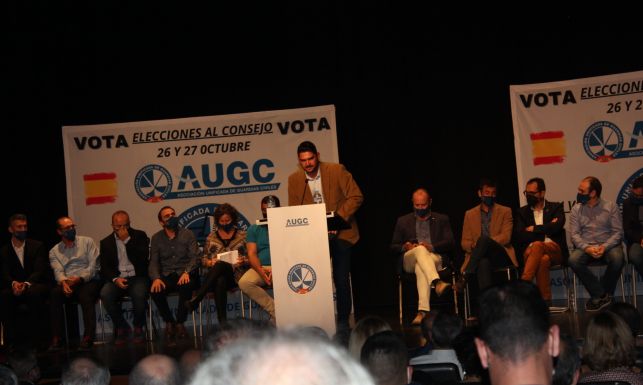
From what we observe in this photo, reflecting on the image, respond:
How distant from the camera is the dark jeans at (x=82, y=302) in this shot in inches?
299

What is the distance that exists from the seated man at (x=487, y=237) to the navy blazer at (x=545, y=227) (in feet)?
0.41

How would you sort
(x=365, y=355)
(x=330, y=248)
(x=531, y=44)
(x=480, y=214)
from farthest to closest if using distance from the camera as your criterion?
(x=531, y=44)
(x=480, y=214)
(x=330, y=248)
(x=365, y=355)

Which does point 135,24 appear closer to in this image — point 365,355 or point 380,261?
point 380,261

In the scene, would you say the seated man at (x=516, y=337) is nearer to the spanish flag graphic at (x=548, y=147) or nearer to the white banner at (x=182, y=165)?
the spanish flag graphic at (x=548, y=147)

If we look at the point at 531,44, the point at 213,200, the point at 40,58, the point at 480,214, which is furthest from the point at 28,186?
the point at 531,44

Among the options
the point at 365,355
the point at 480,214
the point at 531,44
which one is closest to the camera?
the point at 365,355

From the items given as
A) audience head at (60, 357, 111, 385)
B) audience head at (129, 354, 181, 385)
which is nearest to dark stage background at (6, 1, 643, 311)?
audience head at (60, 357, 111, 385)

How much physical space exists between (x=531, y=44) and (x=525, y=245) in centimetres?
214

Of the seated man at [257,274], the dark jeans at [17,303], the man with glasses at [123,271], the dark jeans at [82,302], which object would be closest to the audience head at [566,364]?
the seated man at [257,274]

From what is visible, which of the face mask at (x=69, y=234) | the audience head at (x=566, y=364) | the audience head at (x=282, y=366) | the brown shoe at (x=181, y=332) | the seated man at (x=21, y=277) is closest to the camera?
Result: the audience head at (x=282, y=366)

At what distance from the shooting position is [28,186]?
8953mm

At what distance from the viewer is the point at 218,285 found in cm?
760

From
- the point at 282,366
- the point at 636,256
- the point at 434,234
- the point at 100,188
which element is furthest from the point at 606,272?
the point at 282,366

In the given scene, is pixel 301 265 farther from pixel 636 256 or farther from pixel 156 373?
pixel 636 256
